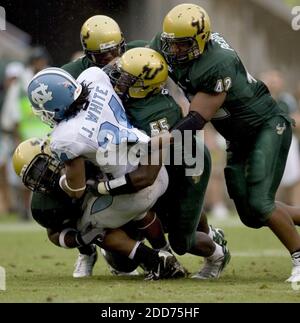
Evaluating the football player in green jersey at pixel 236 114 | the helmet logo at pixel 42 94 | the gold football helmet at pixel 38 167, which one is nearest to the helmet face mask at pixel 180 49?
the football player in green jersey at pixel 236 114

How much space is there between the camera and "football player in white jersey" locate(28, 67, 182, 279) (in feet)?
18.0

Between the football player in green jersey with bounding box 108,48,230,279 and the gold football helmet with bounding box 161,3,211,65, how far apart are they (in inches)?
4.0

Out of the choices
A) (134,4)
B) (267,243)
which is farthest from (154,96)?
(134,4)

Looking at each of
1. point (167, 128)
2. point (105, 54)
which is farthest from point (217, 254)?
point (105, 54)

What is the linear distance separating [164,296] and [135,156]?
0.91 meters

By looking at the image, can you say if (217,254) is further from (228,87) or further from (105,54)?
(105,54)

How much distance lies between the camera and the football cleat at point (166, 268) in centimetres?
585

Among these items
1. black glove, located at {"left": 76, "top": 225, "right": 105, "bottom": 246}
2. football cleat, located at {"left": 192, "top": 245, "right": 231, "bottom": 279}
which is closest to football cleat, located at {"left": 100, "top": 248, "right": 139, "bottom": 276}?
black glove, located at {"left": 76, "top": 225, "right": 105, "bottom": 246}

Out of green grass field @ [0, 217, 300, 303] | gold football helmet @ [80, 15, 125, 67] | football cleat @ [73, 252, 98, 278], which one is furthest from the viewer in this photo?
football cleat @ [73, 252, 98, 278]

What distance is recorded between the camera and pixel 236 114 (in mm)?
5902

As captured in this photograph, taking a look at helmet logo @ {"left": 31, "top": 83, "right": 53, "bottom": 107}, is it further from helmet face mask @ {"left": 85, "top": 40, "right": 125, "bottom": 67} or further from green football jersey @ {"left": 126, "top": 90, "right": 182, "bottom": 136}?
helmet face mask @ {"left": 85, "top": 40, "right": 125, "bottom": 67}

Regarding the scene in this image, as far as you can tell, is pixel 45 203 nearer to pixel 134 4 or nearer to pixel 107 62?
pixel 107 62

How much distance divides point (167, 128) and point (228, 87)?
419 millimetres

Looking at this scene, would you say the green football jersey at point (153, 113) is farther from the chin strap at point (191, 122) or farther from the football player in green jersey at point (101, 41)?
the football player in green jersey at point (101, 41)
